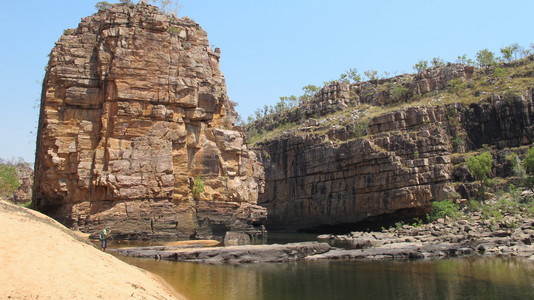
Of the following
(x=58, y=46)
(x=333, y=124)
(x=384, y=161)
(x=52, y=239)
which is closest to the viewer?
(x=52, y=239)

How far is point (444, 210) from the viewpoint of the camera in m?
53.2

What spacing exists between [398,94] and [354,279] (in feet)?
203

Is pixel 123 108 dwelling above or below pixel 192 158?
above

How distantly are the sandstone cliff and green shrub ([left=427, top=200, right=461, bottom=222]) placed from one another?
3.13 meters

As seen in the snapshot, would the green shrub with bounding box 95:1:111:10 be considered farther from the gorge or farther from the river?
the river

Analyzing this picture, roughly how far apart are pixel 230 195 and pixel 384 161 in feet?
93.8

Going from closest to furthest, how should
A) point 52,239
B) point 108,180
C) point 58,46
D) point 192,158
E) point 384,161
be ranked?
point 52,239
point 108,180
point 58,46
point 192,158
point 384,161

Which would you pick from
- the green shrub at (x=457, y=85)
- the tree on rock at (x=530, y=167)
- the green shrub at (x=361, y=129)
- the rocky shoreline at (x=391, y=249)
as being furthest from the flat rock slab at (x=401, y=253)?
the green shrub at (x=457, y=85)

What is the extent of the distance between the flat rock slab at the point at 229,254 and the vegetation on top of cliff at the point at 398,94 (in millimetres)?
41328

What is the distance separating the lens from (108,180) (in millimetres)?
37344

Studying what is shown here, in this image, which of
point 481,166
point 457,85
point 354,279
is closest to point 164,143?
point 354,279

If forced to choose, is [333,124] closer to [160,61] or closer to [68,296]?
[160,61]

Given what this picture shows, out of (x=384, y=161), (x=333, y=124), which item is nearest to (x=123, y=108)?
(x=384, y=161)

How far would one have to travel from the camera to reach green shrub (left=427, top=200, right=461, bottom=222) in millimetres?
52125
